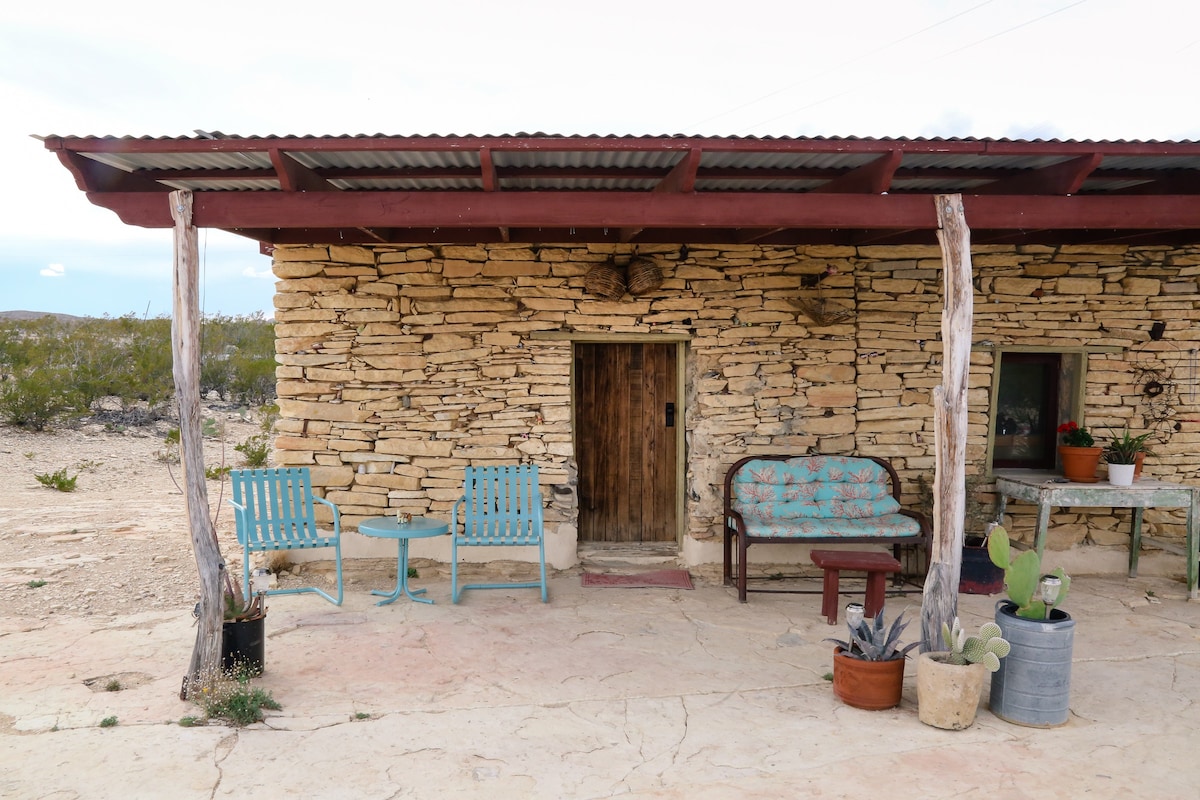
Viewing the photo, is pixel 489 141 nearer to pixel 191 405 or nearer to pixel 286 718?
pixel 191 405

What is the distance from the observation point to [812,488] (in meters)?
6.27

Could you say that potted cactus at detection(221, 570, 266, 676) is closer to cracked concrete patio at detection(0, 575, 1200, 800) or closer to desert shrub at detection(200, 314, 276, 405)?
cracked concrete patio at detection(0, 575, 1200, 800)

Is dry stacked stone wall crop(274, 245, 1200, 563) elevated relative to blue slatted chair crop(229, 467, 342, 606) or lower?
elevated

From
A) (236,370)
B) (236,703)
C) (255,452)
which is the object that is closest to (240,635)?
(236,703)

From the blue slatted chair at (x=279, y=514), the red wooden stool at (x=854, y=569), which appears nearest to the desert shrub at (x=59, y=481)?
the blue slatted chair at (x=279, y=514)

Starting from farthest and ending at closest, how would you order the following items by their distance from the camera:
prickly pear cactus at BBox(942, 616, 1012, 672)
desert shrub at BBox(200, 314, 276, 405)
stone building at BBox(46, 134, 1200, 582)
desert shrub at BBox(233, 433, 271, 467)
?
desert shrub at BBox(200, 314, 276, 405)
desert shrub at BBox(233, 433, 271, 467)
stone building at BBox(46, 134, 1200, 582)
prickly pear cactus at BBox(942, 616, 1012, 672)

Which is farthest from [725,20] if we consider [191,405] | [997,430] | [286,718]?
[286,718]

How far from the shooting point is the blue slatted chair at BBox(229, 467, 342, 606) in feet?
18.4

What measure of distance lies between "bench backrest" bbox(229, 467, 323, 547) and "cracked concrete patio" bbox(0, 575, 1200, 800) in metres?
0.62

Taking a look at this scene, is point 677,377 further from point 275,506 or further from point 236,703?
point 236,703

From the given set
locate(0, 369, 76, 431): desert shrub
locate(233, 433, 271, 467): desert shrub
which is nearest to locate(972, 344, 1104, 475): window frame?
locate(233, 433, 271, 467): desert shrub

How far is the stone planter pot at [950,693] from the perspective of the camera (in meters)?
3.72

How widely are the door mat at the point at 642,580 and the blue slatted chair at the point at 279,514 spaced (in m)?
1.87

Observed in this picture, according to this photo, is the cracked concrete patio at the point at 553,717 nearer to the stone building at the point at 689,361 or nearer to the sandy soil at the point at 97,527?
the sandy soil at the point at 97,527
